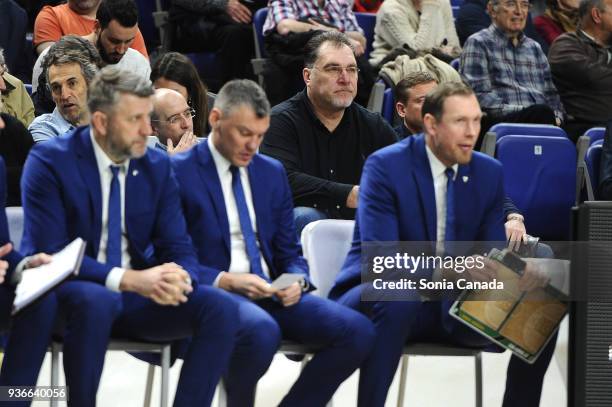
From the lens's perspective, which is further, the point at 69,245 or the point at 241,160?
the point at 241,160

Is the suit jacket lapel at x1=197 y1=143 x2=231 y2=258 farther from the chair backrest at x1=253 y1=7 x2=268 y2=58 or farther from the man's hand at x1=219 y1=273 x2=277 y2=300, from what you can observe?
the chair backrest at x1=253 y1=7 x2=268 y2=58

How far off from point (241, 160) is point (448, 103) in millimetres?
711

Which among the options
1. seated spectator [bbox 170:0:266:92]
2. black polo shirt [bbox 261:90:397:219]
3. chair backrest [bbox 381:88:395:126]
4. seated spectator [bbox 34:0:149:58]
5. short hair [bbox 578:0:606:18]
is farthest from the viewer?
seated spectator [bbox 170:0:266:92]

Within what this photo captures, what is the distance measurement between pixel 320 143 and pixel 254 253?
1088 millimetres

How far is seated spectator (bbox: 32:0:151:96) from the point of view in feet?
17.2

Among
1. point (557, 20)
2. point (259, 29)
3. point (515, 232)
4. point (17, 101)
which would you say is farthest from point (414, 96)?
point (557, 20)

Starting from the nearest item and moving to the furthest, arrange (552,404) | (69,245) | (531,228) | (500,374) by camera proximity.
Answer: (69,245)
(552,404)
(500,374)
(531,228)

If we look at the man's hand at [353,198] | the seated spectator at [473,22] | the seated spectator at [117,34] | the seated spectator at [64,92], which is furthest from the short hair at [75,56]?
the seated spectator at [473,22]

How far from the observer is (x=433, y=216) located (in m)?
3.79

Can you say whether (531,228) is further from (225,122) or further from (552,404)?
(225,122)

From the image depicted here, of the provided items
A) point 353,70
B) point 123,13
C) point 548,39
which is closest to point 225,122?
point 353,70

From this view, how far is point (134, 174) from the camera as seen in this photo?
138 inches

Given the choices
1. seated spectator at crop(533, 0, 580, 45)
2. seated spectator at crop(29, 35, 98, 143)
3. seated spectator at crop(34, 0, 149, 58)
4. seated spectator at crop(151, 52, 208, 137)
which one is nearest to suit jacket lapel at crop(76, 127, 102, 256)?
seated spectator at crop(29, 35, 98, 143)

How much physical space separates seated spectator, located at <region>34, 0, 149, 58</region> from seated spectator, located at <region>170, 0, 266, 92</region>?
32.6 inches
